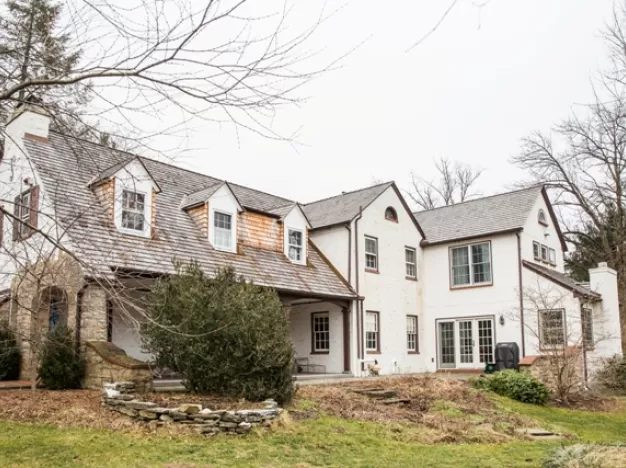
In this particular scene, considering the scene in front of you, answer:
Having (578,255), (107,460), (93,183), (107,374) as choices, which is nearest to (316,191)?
(578,255)

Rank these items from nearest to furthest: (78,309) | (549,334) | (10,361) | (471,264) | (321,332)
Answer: (78,309) < (10,361) < (549,334) < (321,332) < (471,264)

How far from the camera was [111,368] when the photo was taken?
12.1m

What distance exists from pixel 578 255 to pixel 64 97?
33.5m

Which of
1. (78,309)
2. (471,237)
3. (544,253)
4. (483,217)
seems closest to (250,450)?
(78,309)

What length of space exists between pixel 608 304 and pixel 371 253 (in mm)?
8818

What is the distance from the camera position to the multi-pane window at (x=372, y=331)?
69.9 ft

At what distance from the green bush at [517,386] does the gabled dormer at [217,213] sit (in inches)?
321

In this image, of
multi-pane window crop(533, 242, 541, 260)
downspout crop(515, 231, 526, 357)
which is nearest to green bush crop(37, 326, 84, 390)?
downspout crop(515, 231, 526, 357)

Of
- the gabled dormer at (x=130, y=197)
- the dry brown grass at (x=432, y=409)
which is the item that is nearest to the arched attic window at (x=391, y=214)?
the dry brown grass at (x=432, y=409)

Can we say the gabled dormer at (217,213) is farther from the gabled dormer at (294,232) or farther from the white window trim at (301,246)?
the white window trim at (301,246)

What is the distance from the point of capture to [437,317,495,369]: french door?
2200cm

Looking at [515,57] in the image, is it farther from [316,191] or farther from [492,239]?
[316,191]

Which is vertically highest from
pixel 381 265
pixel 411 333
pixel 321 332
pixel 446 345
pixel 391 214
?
pixel 391 214

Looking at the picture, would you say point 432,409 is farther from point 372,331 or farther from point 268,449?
point 372,331
